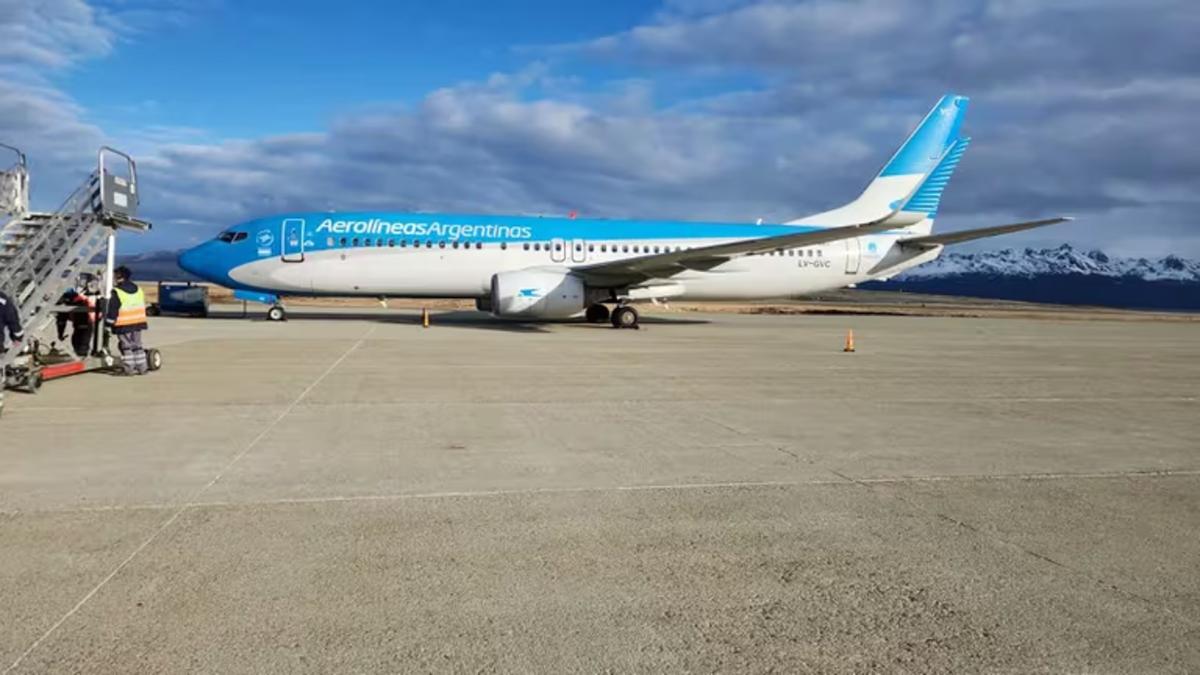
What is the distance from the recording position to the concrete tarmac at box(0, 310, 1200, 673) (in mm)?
3326

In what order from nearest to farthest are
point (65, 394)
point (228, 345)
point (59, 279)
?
point (65, 394), point (59, 279), point (228, 345)

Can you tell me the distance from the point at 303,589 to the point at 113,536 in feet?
4.74

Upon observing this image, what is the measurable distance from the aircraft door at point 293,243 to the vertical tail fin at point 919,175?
15.7 metres

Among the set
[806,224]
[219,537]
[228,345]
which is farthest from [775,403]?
[806,224]

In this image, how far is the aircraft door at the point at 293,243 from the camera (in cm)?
2273

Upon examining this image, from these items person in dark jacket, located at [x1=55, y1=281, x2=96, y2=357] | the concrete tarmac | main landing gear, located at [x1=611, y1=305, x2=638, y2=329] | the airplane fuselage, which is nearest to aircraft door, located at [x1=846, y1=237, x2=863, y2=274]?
the airplane fuselage

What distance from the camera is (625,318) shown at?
78.2 ft

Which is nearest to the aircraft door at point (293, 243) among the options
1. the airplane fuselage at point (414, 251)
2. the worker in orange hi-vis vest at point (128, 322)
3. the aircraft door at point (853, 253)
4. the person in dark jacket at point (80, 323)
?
the airplane fuselage at point (414, 251)

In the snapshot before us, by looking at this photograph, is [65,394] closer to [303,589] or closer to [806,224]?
[303,589]

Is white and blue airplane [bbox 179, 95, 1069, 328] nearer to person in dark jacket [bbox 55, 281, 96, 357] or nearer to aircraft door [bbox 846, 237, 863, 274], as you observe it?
aircraft door [bbox 846, 237, 863, 274]

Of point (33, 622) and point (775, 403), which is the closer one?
point (33, 622)

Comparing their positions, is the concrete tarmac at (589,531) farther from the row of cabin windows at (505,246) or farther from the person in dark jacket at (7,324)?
the row of cabin windows at (505,246)

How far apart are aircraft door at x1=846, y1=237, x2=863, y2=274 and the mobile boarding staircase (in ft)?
65.7

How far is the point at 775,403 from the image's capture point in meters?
10.1
